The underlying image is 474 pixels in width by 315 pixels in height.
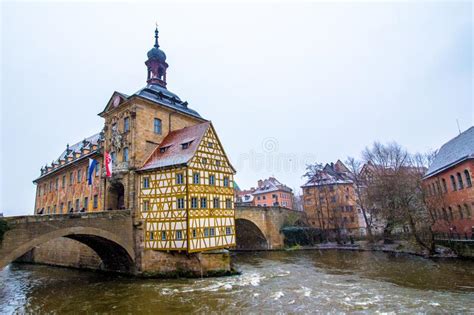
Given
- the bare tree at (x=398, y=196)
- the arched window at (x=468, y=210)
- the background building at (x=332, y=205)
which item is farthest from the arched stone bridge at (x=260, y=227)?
the arched window at (x=468, y=210)

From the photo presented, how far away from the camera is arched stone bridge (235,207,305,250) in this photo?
109 feet

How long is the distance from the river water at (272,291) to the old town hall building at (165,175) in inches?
120

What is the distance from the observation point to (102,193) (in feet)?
77.3

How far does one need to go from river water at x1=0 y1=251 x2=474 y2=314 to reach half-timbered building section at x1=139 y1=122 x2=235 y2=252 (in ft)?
8.72

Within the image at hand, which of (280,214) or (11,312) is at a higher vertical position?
(280,214)

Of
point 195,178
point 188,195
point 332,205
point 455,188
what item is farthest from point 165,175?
point 332,205

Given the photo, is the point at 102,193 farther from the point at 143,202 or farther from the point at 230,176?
the point at 230,176

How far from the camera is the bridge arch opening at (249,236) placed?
112 ft

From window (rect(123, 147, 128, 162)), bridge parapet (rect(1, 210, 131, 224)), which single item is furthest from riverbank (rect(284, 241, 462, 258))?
bridge parapet (rect(1, 210, 131, 224))

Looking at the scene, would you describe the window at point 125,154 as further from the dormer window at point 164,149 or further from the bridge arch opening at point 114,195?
the dormer window at point 164,149

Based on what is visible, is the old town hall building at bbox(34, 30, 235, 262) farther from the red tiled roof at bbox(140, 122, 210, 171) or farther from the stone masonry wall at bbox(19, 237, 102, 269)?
the stone masonry wall at bbox(19, 237, 102, 269)

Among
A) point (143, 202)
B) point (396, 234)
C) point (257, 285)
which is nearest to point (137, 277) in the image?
point (143, 202)

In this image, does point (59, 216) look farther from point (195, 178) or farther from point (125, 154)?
point (195, 178)

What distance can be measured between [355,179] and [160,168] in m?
24.4
